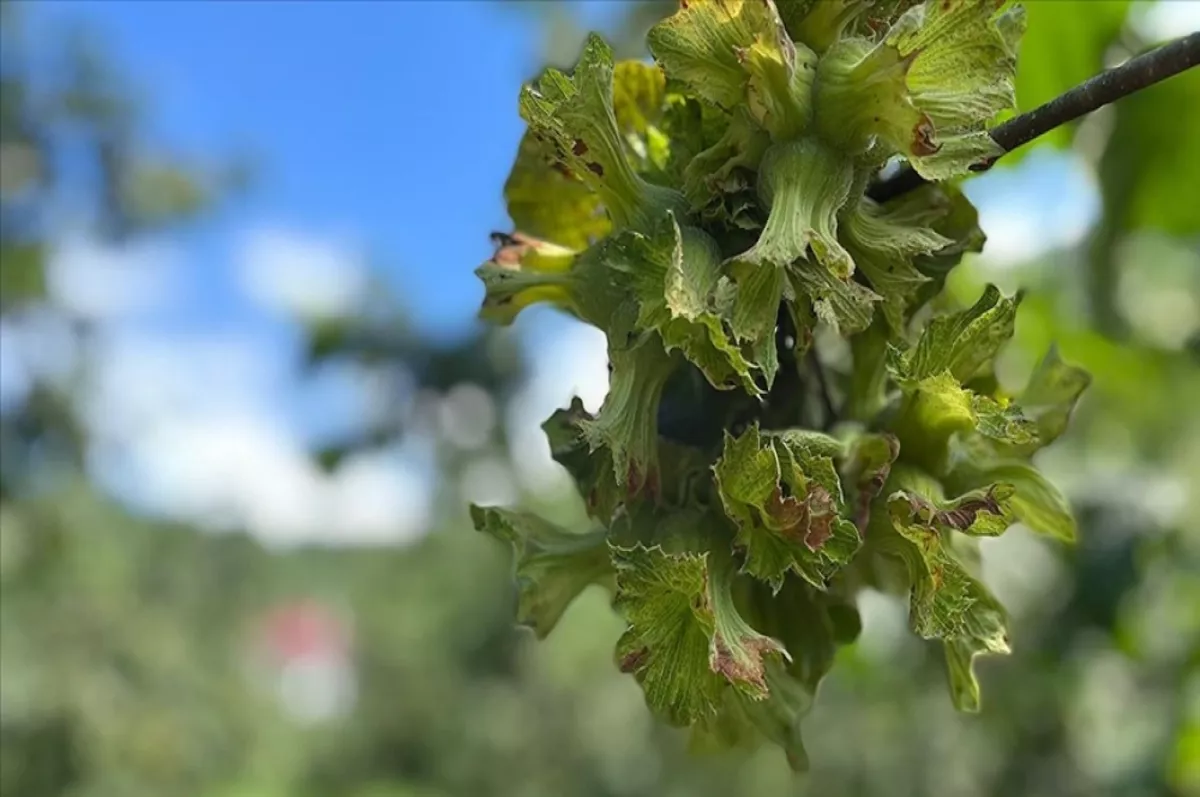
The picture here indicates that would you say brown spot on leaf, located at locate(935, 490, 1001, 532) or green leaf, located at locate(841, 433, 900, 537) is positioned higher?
green leaf, located at locate(841, 433, 900, 537)

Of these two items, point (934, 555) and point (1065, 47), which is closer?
point (934, 555)

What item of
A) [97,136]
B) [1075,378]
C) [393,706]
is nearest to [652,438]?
[1075,378]

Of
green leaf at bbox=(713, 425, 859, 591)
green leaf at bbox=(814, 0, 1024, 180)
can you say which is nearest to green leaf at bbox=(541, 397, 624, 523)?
green leaf at bbox=(713, 425, 859, 591)

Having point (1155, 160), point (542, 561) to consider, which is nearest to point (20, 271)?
point (1155, 160)

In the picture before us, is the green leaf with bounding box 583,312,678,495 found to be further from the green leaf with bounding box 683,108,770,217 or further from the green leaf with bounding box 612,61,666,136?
the green leaf with bounding box 612,61,666,136

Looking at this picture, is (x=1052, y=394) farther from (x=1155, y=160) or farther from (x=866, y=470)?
(x=1155, y=160)

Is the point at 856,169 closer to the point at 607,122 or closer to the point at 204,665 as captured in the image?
the point at 607,122
